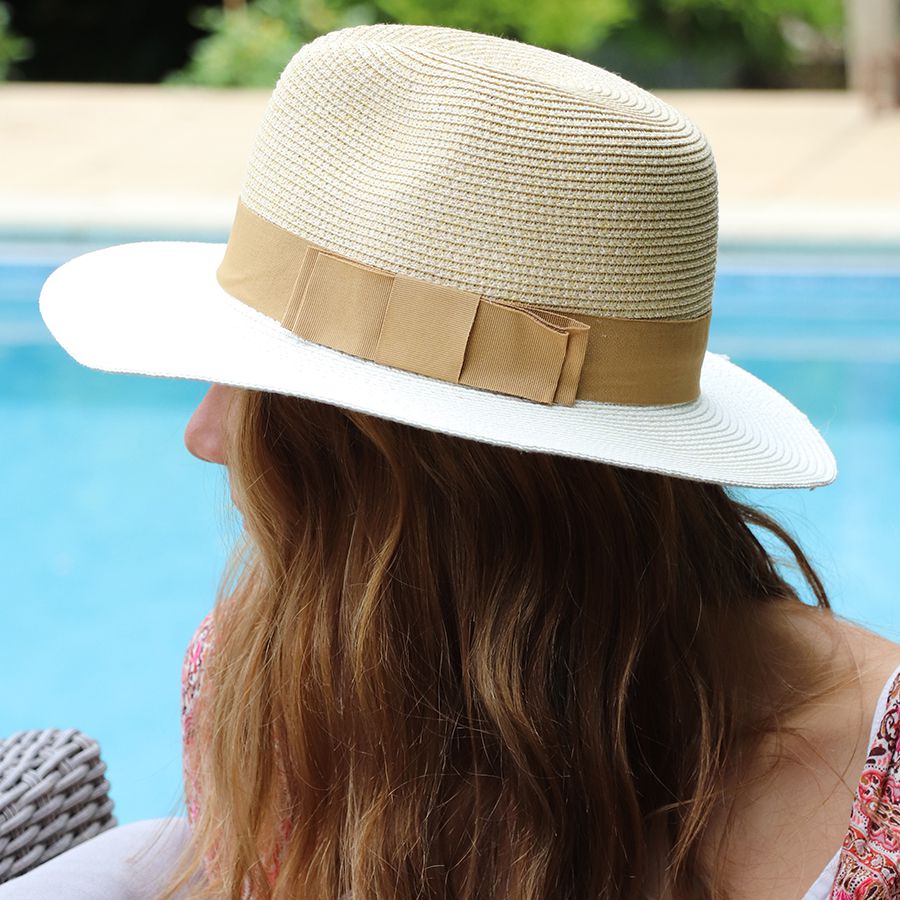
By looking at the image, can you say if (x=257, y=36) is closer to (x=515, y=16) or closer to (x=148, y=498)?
(x=515, y=16)

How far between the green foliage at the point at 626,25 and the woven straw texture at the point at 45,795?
31.6 ft

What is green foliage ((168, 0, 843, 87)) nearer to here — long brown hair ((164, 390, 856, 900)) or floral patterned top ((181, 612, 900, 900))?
long brown hair ((164, 390, 856, 900))

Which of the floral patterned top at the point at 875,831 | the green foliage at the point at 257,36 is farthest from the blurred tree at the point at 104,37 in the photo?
the floral patterned top at the point at 875,831

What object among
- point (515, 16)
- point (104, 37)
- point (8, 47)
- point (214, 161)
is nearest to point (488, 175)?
point (214, 161)

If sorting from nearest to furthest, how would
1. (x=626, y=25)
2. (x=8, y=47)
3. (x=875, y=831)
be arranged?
1. (x=875, y=831)
2. (x=8, y=47)
3. (x=626, y=25)

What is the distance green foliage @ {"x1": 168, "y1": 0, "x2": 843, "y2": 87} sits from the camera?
421 inches

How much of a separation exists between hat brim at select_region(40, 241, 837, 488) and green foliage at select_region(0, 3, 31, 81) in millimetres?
10409

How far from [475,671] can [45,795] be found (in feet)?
1.63

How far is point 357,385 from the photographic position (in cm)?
99

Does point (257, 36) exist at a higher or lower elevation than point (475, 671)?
lower

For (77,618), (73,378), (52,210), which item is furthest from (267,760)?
(52,210)

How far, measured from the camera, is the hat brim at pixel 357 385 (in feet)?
3.22

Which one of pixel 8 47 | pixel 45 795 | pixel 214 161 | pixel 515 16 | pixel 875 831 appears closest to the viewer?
pixel 875 831

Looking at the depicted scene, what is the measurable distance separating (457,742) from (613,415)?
1.05 ft
